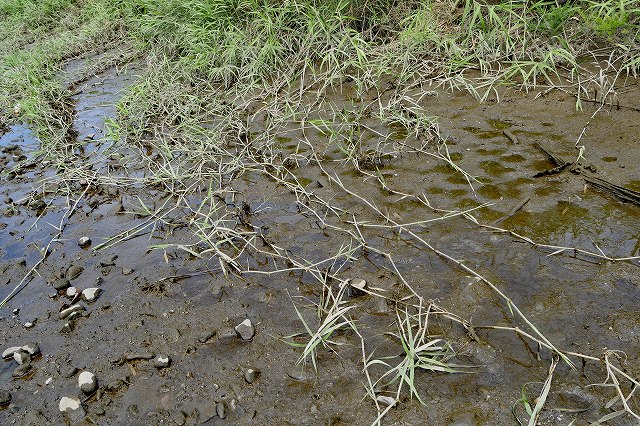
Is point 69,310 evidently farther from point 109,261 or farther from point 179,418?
point 179,418

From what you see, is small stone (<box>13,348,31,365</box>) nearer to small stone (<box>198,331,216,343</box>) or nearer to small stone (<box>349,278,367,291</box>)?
small stone (<box>198,331,216,343</box>)

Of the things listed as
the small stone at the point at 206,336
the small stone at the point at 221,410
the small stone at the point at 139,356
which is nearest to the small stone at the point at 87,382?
the small stone at the point at 139,356

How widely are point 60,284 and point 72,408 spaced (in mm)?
1004

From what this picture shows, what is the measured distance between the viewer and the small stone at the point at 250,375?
213 cm

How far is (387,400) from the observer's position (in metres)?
1.94

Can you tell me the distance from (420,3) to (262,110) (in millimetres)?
2179

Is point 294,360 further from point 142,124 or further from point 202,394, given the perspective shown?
point 142,124

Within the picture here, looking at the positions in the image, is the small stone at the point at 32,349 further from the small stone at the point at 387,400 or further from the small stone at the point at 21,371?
the small stone at the point at 387,400

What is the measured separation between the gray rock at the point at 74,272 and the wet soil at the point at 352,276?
30 mm

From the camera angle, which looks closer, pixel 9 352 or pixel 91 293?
pixel 9 352

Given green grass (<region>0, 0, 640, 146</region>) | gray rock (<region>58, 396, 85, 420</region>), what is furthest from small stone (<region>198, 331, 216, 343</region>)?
green grass (<region>0, 0, 640, 146</region>)

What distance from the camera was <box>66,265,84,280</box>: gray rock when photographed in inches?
116

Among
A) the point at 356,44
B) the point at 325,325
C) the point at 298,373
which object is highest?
the point at 356,44

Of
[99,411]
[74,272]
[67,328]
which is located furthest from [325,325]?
[74,272]
